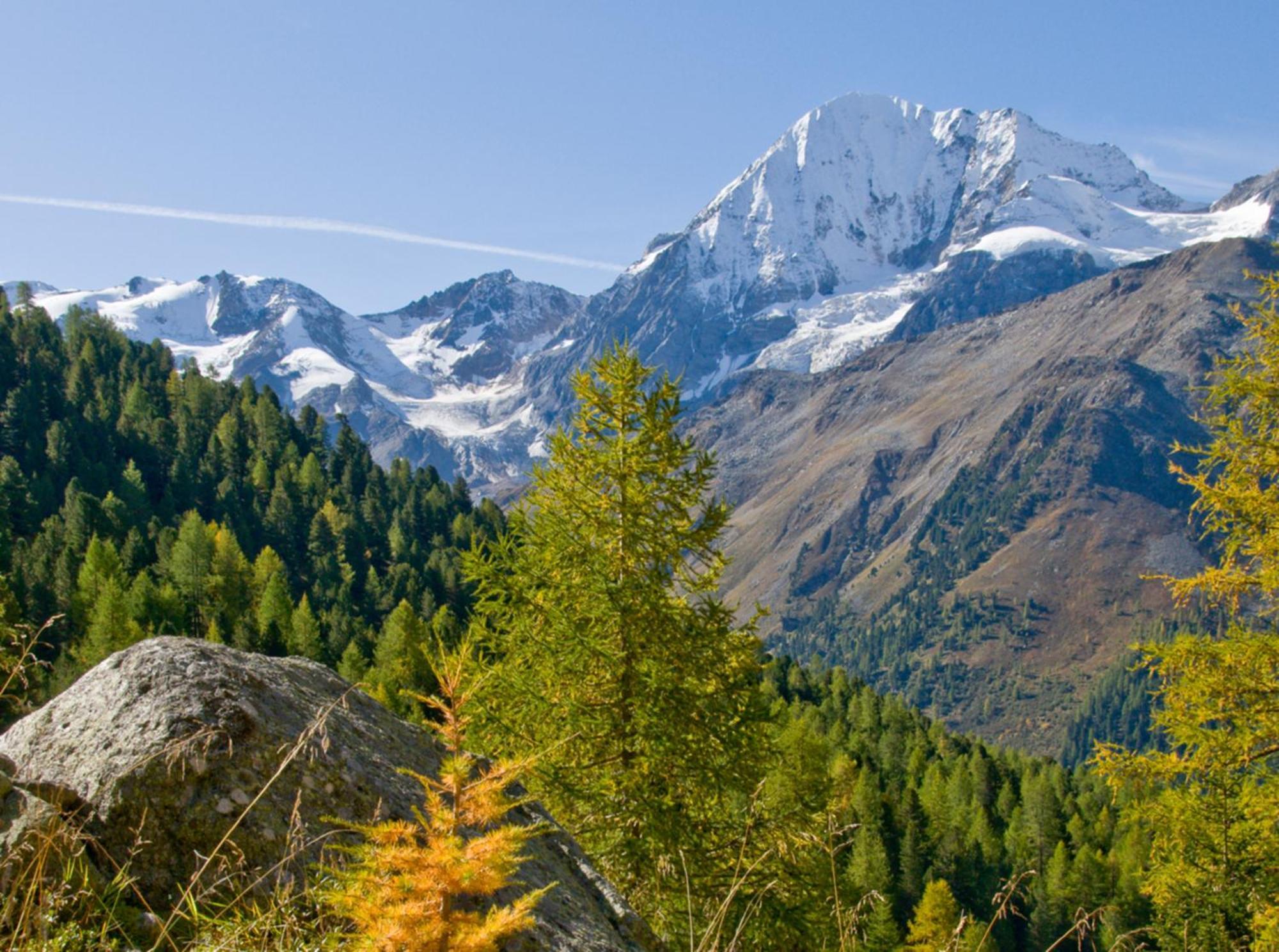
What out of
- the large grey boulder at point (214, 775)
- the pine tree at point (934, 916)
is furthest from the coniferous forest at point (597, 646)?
the large grey boulder at point (214, 775)

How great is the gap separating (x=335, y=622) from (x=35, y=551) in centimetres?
2407

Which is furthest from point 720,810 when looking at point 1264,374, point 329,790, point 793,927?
point 1264,374

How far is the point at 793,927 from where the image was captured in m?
10.1

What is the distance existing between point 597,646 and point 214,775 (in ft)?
20.3

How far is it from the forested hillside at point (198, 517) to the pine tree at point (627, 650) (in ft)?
95.9

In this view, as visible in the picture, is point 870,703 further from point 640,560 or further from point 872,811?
point 640,560

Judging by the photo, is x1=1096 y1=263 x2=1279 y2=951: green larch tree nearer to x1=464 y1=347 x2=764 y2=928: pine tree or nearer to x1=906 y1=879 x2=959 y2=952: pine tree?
x1=464 y1=347 x2=764 y2=928: pine tree

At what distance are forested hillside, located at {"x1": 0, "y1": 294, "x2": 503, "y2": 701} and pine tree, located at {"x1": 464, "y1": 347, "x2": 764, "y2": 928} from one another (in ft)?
95.9

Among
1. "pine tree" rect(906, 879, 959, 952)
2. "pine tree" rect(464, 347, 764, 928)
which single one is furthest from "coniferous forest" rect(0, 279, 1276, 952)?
"pine tree" rect(906, 879, 959, 952)

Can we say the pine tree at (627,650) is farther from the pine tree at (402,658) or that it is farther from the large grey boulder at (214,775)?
the pine tree at (402,658)

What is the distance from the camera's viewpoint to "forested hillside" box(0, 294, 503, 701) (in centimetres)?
6038

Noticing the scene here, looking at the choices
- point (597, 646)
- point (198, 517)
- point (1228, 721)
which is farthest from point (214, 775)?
point (198, 517)

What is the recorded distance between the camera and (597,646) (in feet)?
35.1

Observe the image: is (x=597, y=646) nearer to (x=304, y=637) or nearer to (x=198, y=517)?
(x=304, y=637)
